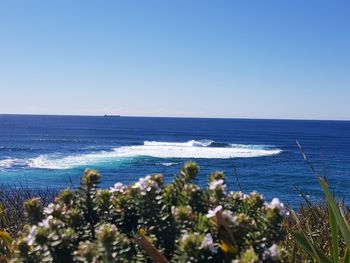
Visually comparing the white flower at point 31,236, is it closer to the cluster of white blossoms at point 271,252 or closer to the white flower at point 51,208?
the white flower at point 51,208

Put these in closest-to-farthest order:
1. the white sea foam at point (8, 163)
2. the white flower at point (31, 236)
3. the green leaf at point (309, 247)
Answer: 1. the white flower at point (31, 236)
2. the green leaf at point (309, 247)
3. the white sea foam at point (8, 163)

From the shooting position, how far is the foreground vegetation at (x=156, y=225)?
1382 mm

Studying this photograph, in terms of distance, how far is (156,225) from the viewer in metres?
1.58

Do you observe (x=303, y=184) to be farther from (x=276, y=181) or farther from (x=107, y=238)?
(x=107, y=238)

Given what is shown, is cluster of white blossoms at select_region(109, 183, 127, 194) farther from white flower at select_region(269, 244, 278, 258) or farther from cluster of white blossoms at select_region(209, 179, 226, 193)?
white flower at select_region(269, 244, 278, 258)

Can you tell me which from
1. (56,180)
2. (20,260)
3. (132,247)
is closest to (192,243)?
(132,247)

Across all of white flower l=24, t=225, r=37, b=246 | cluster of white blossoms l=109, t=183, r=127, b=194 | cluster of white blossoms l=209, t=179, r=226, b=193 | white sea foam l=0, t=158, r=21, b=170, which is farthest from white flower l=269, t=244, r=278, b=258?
white sea foam l=0, t=158, r=21, b=170

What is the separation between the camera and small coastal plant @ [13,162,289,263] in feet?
4.53

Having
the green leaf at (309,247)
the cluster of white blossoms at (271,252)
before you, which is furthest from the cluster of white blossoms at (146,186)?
the green leaf at (309,247)

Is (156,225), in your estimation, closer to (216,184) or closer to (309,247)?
(216,184)

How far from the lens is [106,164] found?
4625cm

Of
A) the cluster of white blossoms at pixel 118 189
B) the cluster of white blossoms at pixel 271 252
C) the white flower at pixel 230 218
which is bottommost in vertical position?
the cluster of white blossoms at pixel 271 252

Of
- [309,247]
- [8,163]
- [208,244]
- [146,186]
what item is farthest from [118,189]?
[8,163]

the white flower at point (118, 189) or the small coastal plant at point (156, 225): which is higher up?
the white flower at point (118, 189)
